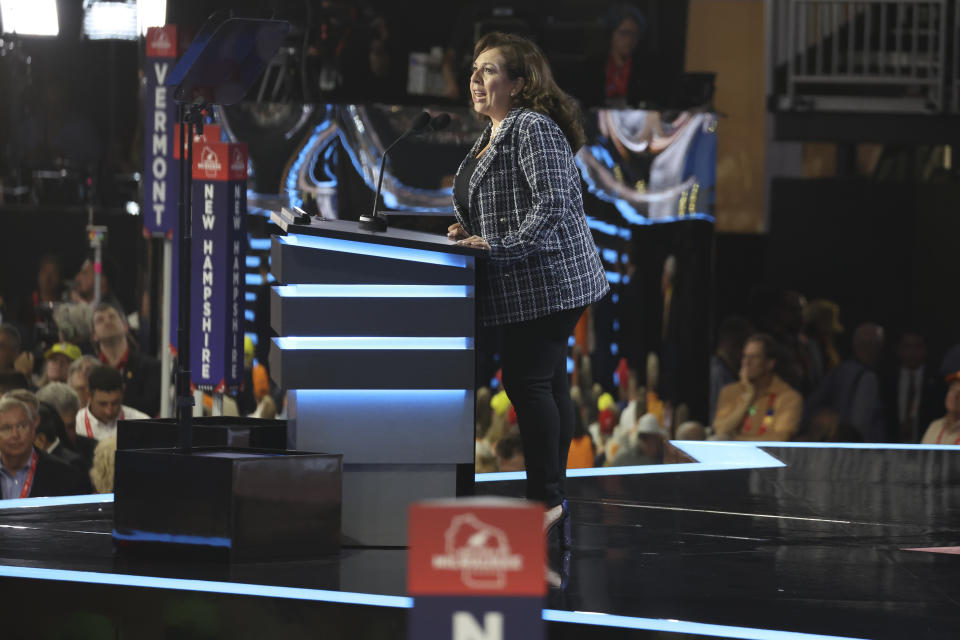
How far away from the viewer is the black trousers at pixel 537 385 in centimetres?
317

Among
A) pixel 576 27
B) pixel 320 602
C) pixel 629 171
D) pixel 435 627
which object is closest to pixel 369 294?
pixel 320 602

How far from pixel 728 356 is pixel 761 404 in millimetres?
794

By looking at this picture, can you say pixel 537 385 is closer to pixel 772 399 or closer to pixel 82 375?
pixel 772 399

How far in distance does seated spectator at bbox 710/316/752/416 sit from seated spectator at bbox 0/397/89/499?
3291mm

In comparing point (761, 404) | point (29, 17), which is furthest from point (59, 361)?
point (761, 404)

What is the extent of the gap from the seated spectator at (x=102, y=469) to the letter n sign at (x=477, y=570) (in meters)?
4.82

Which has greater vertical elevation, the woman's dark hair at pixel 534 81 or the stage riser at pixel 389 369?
the woman's dark hair at pixel 534 81

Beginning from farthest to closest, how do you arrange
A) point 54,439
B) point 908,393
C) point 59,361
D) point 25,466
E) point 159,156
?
point 908,393, point 59,361, point 159,156, point 54,439, point 25,466

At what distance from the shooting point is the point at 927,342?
9.18 m

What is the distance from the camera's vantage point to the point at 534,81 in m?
3.18

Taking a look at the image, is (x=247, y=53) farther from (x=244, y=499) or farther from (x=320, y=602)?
(x=320, y=602)

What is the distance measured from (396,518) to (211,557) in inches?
17.4

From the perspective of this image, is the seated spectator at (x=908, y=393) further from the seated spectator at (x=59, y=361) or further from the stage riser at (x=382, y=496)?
the stage riser at (x=382, y=496)

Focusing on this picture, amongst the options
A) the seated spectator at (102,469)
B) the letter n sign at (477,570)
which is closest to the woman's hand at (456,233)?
the letter n sign at (477,570)
